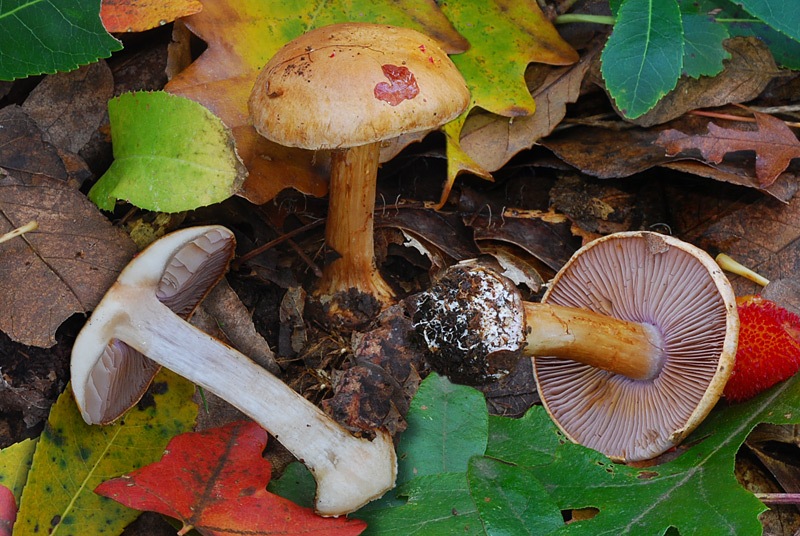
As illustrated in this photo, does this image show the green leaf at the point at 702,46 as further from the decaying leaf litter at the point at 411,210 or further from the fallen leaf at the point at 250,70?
the fallen leaf at the point at 250,70

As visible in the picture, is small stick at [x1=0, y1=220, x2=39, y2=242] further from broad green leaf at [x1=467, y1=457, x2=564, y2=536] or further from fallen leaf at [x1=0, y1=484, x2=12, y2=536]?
broad green leaf at [x1=467, y1=457, x2=564, y2=536]

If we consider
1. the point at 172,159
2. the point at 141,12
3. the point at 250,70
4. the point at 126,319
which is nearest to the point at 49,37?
the point at 141,12

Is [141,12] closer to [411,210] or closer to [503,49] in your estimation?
[411,210]

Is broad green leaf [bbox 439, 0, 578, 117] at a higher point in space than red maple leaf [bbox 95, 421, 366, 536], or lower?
higher

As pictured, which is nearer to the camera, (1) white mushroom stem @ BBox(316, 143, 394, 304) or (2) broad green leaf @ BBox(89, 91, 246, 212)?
(2) broad green leaf @ BBox(89, 91, 246, 212)

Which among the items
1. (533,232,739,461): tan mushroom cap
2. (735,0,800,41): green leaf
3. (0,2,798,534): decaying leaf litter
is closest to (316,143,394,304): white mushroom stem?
(0,2,798,534): decaying leaf litter

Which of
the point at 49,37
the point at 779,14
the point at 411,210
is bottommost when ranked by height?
the point at 411,210

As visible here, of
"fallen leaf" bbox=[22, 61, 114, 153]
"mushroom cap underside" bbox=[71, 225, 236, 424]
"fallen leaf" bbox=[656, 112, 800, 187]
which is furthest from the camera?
"fallen leaf" bbox=[656, 112, 800, 187]
